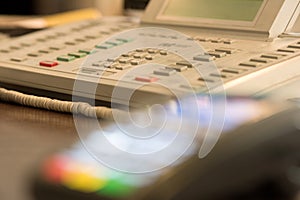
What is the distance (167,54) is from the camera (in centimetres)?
62

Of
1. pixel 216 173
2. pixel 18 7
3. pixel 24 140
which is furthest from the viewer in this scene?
pixel 18 7

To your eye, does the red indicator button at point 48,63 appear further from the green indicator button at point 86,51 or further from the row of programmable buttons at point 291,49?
the row of programmable buttons at point 291,49

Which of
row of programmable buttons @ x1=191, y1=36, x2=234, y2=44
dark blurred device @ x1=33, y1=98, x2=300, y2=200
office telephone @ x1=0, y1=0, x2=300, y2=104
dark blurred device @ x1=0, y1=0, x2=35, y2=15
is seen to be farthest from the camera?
dark blurred device @ x1=0, y1=0, x2=35, y2=15

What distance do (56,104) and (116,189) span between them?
0.25 meters

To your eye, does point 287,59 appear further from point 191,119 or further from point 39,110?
point 39,110

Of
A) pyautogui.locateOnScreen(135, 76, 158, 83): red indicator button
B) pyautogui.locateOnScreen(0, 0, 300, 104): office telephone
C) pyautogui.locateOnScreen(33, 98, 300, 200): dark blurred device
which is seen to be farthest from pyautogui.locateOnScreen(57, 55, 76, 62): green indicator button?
pyautogui.locateOnScreen(33, 98, 300, 200): dark blurred device

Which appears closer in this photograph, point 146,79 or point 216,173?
point 216,173

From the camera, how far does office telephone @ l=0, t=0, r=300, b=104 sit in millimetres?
539

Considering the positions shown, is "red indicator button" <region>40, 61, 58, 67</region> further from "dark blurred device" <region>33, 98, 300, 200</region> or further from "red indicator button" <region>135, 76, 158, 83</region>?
"dark blurred device" <region>33, 98, 300, 200</region>

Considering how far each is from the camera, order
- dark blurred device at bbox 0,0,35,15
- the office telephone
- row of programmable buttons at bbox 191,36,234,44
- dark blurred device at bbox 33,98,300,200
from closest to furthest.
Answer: dark blurred device at bbox 33,98,300,200, the office telephone, row of programmable buttons at bbox 191,36,234,44, dark blurred device at bbox 0,0,35,15

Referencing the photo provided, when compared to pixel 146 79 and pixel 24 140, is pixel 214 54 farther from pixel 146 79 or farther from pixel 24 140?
pixel 24 140

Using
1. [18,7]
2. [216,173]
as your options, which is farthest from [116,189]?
[18,7]

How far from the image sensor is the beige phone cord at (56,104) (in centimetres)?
56

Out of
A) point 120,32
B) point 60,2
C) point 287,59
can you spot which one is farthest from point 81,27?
point 60,2
